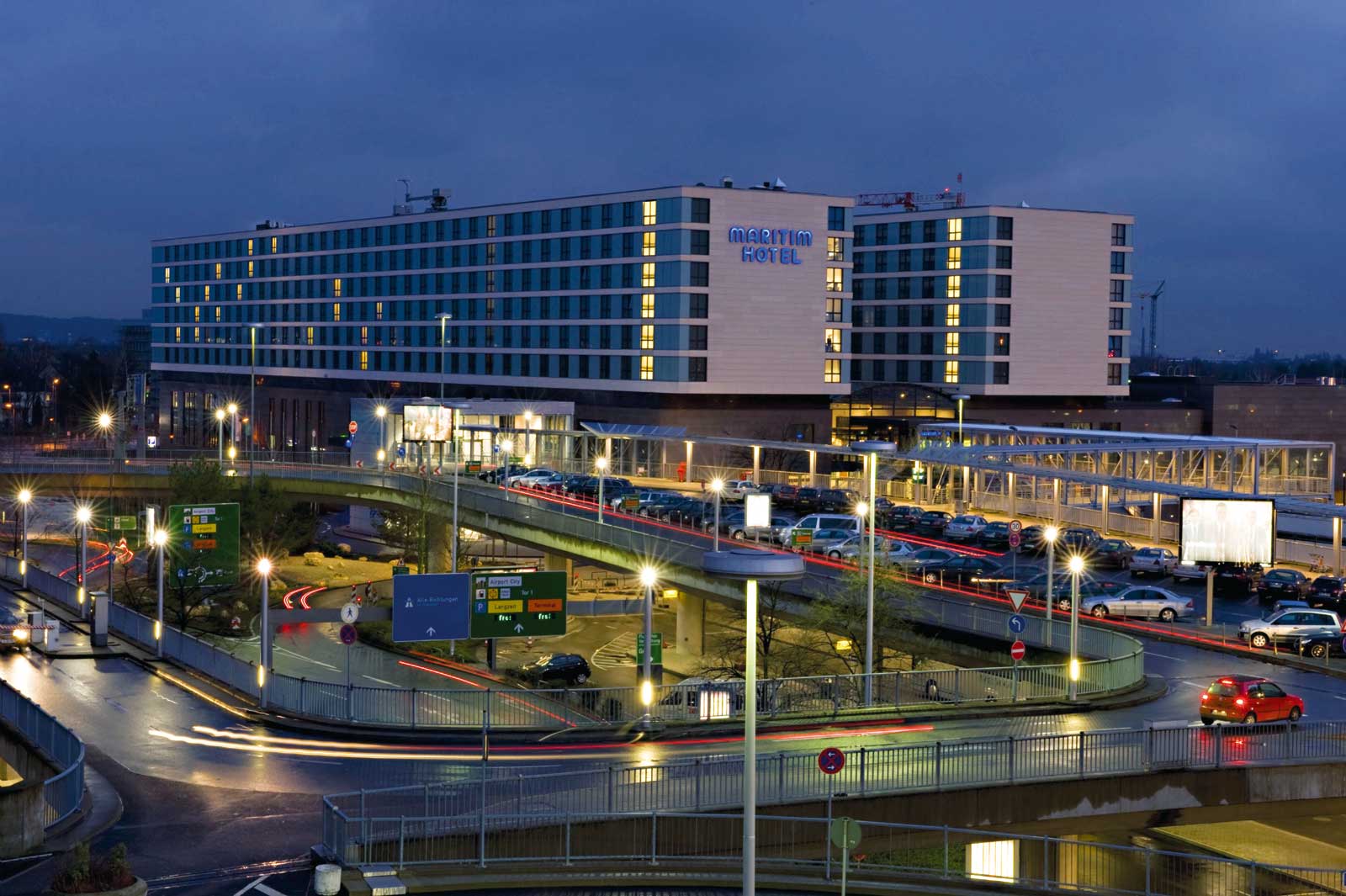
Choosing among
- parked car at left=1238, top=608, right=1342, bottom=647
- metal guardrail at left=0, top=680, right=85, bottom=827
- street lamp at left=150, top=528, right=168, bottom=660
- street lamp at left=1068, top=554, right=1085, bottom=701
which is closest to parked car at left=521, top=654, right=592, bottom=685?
street lamp at left=150, top=528, right=168, bottom=660

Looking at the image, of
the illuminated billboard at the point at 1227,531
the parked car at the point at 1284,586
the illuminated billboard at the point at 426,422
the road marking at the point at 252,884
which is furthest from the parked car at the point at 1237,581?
the illuminated billboard at the point at 426,422

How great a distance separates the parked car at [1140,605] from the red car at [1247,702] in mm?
15318

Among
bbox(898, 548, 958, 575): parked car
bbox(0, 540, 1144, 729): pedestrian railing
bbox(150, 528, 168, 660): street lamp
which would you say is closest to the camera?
bbox(0, 540, 1144, 729): pedestrian railing

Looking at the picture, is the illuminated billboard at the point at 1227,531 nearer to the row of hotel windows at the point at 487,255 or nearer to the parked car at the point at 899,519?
the parked car at the point at 899,519

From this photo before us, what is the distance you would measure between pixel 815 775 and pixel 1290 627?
23441mm

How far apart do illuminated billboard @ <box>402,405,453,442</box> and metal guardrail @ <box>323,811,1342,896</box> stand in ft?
205

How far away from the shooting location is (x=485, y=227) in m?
124

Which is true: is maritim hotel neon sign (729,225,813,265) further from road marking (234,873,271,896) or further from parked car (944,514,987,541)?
road marking (234,873,271,896)

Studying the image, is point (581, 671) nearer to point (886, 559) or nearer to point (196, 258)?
point (886, 559)

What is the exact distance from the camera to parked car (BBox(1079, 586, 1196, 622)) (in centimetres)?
5088

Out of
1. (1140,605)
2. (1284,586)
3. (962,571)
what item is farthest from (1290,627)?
(962,571)

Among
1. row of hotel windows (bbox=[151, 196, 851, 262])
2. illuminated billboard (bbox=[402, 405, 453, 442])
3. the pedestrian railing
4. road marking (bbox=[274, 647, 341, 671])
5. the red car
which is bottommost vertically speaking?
road marking (bbox=[274, 647, 341, 671])

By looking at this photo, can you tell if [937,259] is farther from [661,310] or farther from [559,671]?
[559,671]

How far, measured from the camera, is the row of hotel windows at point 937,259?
122 meters
